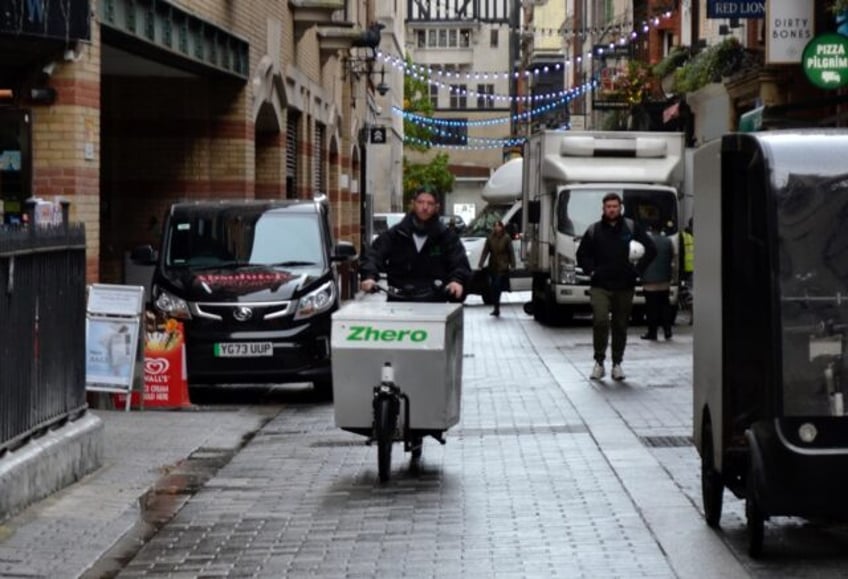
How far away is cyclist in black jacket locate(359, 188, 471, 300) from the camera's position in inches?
536

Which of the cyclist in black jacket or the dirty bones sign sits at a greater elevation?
the dirty bones sign

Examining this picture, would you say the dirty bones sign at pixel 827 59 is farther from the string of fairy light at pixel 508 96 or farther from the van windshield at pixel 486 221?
the string of fairy light at pixel 508 96

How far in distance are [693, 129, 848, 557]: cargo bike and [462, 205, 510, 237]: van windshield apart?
3548 centimetres

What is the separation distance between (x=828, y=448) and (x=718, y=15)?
23.1 m

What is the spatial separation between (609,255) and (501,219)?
23375mm

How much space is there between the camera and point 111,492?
449 inches

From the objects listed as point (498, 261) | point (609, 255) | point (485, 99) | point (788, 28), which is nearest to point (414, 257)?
point (609, 255)

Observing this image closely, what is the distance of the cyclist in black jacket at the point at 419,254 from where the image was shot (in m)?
13.6

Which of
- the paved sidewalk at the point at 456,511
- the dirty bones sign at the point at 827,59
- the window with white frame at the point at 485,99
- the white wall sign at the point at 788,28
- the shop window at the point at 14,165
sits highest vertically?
the window with white frame at the point at 485,99

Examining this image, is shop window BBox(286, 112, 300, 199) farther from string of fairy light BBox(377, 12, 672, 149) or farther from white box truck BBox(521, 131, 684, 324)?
string of fairy light BBox(377, 12, 672, 149)

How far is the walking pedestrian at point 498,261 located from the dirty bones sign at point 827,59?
13383 mm

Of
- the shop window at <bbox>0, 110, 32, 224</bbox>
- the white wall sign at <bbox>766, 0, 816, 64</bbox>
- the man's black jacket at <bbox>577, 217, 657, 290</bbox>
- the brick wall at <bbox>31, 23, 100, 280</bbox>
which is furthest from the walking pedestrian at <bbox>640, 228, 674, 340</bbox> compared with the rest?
the shop window at <bbox>0, 110, 32, 224</bbox>

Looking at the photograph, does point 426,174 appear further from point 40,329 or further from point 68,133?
point 40,329

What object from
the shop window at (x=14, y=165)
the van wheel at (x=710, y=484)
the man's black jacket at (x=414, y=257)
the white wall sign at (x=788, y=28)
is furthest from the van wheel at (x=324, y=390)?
the white wall sign at (x=788, y=28)
